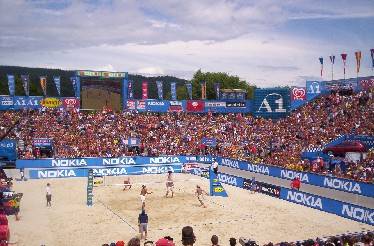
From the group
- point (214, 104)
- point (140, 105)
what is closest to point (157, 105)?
point (140, 105)

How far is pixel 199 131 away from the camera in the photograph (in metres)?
49.4

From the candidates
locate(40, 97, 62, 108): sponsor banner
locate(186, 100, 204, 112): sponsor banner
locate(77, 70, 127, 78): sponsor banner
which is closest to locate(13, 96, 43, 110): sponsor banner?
locate(40, 97, 62, 108): sponsor banner

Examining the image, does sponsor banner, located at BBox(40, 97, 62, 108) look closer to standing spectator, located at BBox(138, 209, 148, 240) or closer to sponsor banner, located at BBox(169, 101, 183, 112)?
sponsor banner, located at BBox(169, 101, 183, 112)

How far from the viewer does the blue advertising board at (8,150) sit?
3950 centimetres

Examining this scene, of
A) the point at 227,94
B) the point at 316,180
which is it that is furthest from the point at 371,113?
the point at 227,94

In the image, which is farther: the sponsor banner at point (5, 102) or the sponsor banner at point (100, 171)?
the sponsor banner at point (5, 102)

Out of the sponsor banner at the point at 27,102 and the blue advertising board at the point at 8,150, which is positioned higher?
the sponsor banner at the point at 27,102

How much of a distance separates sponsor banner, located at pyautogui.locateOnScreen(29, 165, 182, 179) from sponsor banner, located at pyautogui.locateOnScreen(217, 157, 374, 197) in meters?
5.86

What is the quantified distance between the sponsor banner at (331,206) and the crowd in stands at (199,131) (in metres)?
7.90

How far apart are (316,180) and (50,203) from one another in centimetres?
1793

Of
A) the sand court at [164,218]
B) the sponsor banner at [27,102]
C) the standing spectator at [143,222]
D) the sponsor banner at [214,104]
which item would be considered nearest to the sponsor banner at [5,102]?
the sponsor banner at [27,102]

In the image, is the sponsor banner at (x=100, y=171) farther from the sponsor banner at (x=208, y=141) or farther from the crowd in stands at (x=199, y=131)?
the sponsor banner at (x=208, y=141)

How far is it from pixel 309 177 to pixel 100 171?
18.1 metres

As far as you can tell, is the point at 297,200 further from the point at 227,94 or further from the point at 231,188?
the point at 227,94
